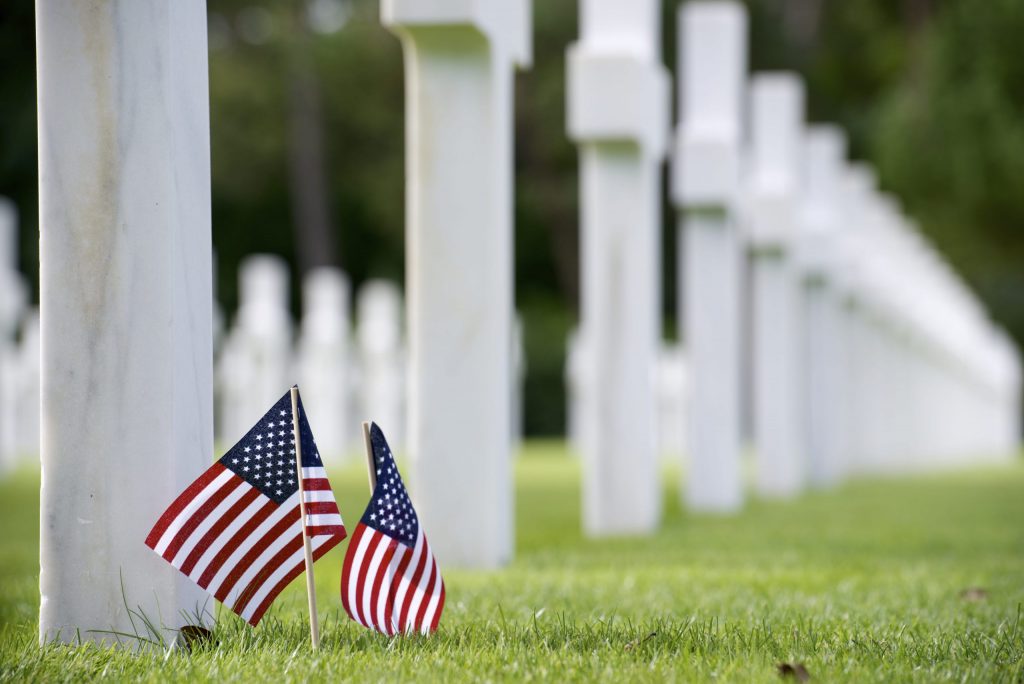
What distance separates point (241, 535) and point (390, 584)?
48 centimetres

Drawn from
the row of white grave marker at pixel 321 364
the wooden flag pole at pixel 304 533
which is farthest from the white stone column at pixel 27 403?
the wooden flag pole at pixel 304 533

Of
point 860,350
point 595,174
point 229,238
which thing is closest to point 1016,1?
point 860,350

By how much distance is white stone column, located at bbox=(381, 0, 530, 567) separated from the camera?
301 inches

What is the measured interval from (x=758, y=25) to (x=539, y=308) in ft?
32.8

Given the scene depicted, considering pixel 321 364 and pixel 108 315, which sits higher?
pixel 108 315

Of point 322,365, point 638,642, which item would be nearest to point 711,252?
point 638,642

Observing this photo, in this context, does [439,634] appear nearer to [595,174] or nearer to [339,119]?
[595,174]

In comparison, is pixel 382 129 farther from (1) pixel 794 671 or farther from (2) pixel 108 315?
(1) pixel 794 671

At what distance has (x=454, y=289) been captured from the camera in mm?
7695

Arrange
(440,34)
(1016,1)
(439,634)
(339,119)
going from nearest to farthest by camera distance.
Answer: (439,634) → (440,34) → (1016,1) → (339,119)

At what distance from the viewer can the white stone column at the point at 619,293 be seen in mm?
10398

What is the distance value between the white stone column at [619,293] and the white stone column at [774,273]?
5127 millimetres

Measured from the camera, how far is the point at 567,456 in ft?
86.8

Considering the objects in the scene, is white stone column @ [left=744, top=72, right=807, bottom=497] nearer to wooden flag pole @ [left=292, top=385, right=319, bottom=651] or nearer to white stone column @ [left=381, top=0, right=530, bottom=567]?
white stone column @ [left=381, top=0, right=530, bottom=567]
